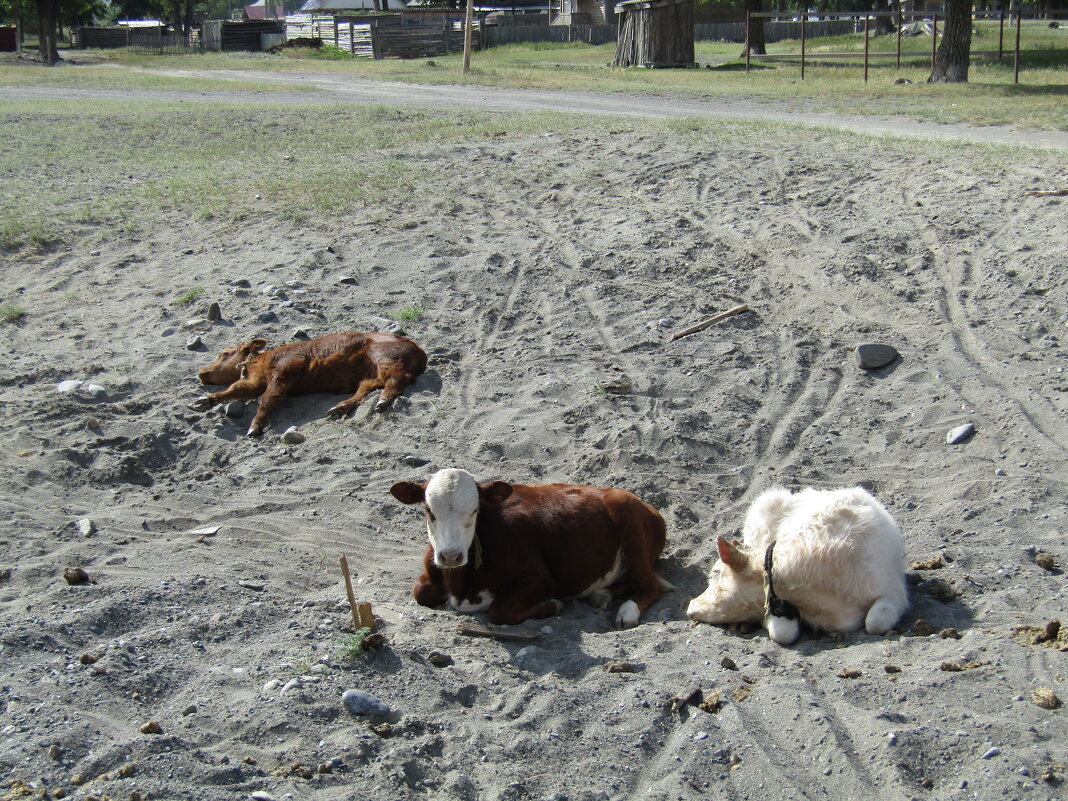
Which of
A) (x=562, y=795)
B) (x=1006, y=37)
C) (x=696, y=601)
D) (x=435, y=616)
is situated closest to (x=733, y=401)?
(x=696, y=601)

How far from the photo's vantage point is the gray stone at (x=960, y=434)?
7.48 m

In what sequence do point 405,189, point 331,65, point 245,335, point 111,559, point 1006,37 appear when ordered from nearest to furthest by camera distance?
point 111,559 < point 245,335 < point 405,189 < point 331,65 < point 1006,37

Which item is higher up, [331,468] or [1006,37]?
[1006,37]

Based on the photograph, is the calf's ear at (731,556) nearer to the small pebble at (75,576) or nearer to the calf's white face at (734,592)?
the calf's white face at (734,592)

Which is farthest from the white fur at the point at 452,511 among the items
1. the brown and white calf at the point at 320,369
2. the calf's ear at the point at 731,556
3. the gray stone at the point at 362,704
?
the brown and white calf at the point at 320,369

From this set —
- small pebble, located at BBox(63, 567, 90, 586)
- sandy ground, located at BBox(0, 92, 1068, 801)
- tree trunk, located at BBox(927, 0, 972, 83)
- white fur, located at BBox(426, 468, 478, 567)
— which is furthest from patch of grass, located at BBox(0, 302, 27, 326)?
tree trunk, located at BBox(927, 0, 972, 83)

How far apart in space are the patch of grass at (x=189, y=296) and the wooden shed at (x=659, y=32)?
2637 cm

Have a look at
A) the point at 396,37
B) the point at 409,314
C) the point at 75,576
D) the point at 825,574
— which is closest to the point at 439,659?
the point at 825,574

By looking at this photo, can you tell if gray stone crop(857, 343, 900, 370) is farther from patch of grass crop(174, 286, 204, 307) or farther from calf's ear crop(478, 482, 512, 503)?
patch of grass crop(174, 286, 204, 307)

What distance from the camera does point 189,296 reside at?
35.3 feet

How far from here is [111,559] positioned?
634cm

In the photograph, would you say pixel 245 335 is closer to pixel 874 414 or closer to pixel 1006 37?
pixel 874 414

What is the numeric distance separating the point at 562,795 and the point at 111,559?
353 cm

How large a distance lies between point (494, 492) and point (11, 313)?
707 cm
